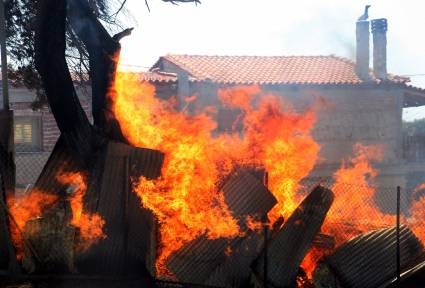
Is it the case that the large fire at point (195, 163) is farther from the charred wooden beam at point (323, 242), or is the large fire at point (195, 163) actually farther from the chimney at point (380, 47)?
the chimney at point (380, 47)

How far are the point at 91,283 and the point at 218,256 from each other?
1.96 m

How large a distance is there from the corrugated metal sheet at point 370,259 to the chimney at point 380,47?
14534 mm

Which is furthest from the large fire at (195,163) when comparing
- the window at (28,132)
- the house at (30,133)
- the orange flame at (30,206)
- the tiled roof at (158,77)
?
the window at (28,132)

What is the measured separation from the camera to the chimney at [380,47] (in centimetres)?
2184

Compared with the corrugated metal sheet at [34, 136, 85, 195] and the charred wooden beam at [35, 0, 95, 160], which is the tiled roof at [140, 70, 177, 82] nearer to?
the corrugated metal sheet at [34, 136, 85, 195]

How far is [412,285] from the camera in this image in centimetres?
777

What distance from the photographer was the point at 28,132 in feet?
63.0

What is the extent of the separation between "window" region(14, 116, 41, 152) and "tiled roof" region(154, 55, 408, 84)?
19.6 ft

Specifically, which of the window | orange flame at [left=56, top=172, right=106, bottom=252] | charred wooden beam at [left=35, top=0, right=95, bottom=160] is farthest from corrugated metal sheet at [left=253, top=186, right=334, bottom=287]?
the window

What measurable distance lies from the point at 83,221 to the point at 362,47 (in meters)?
18.1

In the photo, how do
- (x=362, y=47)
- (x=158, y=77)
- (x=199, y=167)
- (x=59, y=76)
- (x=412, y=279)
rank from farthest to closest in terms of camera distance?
(x=362, y=47), (x=158, y=77), (x=199, y=167), (x=59, y=76), (x=412, y=279)

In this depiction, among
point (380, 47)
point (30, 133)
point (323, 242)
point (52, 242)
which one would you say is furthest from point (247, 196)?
point (380, 47)

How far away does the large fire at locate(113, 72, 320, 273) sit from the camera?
317 inches

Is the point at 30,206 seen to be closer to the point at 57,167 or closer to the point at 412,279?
the point at 57,167
